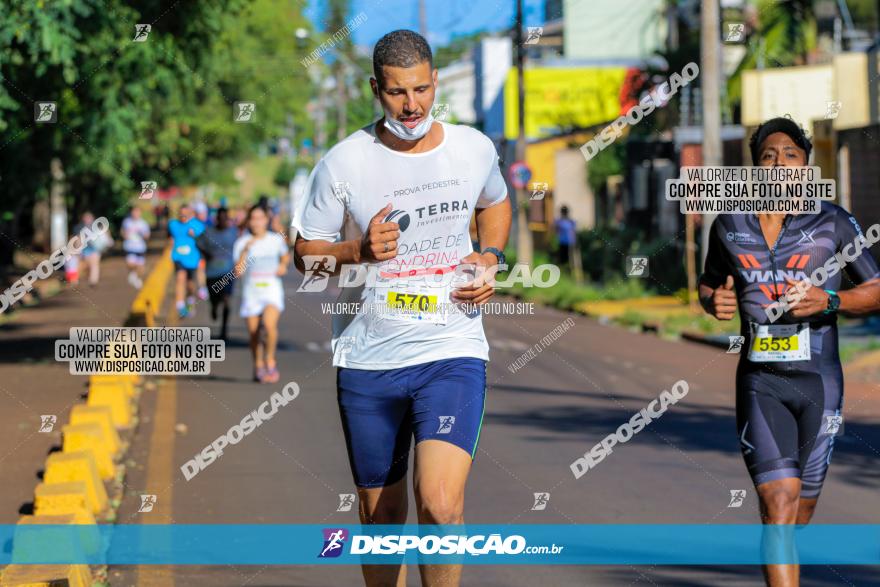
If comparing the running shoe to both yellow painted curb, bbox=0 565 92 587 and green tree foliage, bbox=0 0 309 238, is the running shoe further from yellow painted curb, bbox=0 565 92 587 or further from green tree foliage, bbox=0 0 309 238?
yellow painted curb, bbox=0 565 92 587

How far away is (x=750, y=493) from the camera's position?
9.90 m

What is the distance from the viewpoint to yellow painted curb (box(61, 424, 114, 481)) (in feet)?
33.9

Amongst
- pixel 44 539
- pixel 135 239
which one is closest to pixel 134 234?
pixel 135 239

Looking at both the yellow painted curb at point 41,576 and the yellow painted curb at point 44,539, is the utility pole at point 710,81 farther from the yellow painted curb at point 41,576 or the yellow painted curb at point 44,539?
the yellow painted curb at point 41,576

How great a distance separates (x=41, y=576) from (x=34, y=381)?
1038cm

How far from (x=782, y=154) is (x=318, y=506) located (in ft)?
14.2

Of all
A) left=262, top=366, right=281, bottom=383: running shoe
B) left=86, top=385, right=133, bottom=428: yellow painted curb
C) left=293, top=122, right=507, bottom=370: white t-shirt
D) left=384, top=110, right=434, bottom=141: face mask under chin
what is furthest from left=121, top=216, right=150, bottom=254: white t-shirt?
left=384, top=110, right=434, bottom=141: face mask under chin

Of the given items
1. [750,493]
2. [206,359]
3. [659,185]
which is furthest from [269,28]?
[750,493]

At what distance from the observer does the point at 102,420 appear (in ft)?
36.8

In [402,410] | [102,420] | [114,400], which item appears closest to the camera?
[402,410]

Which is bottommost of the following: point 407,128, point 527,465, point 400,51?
point 527,465

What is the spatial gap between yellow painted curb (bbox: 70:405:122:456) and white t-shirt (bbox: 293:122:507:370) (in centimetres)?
581

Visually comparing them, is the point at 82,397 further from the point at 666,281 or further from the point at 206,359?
the point at 666,281

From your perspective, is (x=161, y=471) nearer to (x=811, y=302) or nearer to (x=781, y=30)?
(x=811, y=302)
